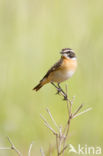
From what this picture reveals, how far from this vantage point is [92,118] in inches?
199

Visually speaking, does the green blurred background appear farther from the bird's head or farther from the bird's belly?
the bird's belly

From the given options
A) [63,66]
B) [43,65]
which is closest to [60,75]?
[63,66]

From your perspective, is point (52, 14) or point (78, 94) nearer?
point (78, 94)

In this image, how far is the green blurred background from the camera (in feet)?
16.4

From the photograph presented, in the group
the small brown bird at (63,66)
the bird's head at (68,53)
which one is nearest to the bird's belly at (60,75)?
the small brown bird at (63,66)

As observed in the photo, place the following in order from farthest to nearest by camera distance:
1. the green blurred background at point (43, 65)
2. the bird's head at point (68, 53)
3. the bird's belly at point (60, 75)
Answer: the green blurred background at point (43, 65)
the bird's head at point (68, 53)
the bird's belly at point (60, 75)

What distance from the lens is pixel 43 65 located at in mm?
5766

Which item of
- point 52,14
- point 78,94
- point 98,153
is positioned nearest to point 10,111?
point 78,94

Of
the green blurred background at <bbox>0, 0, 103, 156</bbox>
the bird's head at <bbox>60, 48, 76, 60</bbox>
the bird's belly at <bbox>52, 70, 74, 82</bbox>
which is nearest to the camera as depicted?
the bird's belly at <bbox>52, 70, 74, 82</bbox>

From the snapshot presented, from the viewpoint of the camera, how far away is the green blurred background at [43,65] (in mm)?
4984

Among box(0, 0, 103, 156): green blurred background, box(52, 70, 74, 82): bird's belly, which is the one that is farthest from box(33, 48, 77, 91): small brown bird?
box(0, 0, 103, 156): green blurred background

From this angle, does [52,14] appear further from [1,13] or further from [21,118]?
[21,118]

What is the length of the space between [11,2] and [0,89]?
103 cm

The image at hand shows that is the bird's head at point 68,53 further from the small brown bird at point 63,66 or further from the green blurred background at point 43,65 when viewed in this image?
the green blurred background at point 43,65
